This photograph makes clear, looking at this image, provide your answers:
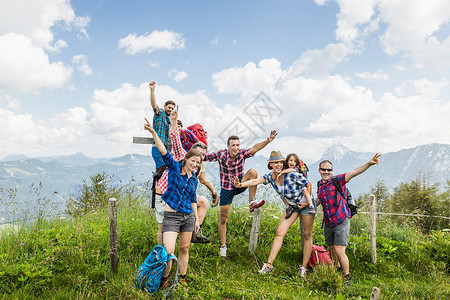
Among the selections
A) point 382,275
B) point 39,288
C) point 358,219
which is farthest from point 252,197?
point 358,219

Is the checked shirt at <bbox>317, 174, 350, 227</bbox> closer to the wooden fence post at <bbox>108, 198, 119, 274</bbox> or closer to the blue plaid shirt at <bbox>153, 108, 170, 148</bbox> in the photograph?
the blue plaid shirt at <bbox>153, 108, 170, 148</bbox>

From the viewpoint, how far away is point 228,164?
5.79 meters

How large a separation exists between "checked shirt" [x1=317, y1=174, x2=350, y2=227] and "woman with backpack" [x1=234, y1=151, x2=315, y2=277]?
10.4 inches

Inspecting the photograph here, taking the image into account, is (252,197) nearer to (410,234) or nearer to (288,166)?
(288,166)

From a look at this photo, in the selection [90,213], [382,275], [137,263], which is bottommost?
[382,275]

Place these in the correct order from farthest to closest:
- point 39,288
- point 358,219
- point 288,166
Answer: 1. point 358,219
2. point 288,166
3. point 39,288

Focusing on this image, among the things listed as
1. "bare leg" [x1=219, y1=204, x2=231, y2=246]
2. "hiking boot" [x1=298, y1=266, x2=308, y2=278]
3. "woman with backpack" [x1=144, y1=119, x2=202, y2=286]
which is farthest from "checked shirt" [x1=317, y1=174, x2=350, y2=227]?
"woman with backpack" [x1=144, y1=119, x2=202, y2=286]

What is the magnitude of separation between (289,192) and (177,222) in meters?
2.35

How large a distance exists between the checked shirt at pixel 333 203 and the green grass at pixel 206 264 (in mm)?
892

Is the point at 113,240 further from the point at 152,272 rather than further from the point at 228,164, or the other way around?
the point at 228,164

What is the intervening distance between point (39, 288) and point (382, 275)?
21.6ft

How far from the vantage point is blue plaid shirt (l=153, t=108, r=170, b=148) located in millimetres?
5320

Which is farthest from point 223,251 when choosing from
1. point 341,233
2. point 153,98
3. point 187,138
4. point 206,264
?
point 153,98

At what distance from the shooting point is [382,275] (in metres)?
6.54
